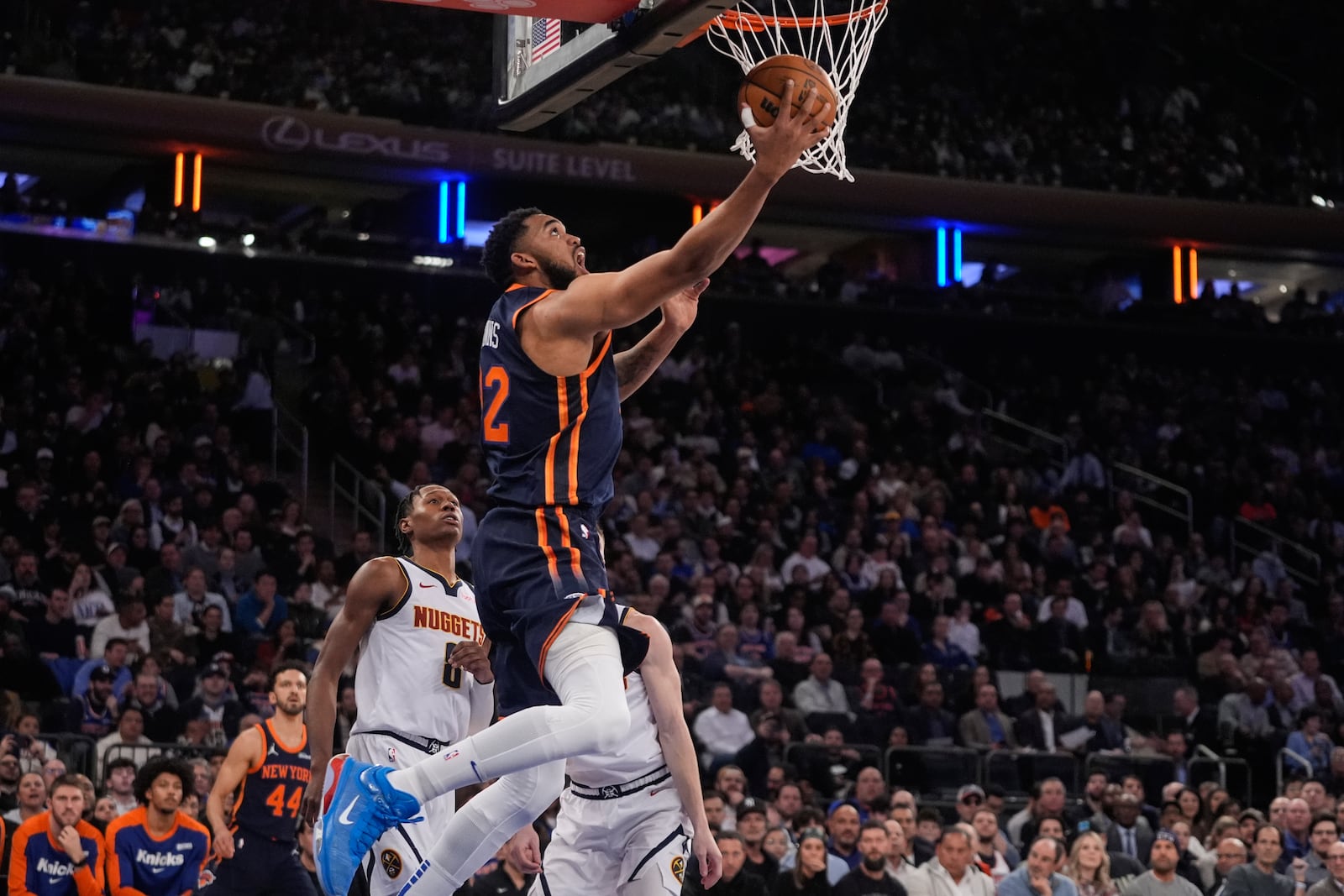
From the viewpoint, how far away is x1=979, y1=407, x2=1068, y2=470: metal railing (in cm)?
2467

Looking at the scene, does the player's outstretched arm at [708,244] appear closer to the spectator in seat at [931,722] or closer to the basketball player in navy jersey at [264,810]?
the basketball player in navy jersey at [264,810]

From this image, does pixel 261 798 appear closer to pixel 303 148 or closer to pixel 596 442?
pixel 596 442

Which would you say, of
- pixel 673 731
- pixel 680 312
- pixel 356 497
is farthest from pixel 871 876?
pixel 356 497

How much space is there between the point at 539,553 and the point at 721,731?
9.19m

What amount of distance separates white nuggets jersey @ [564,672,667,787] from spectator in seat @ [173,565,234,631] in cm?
878

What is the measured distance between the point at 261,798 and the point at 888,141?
60.3 ft

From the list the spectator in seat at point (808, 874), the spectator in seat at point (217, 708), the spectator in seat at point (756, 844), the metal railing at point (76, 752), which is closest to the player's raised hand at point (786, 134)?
the spectator in seat at point (808, 874)

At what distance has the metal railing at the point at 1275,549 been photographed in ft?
76.6

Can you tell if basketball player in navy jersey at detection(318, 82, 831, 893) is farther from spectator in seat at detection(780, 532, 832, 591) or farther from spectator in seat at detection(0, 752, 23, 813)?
spectator in seat at detection(780, 532, 832, 591)

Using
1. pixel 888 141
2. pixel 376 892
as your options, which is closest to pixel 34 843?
pixel 376 892

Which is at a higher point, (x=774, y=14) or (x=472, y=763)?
(x=774, y=14)

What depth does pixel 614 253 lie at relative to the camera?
2600 cm

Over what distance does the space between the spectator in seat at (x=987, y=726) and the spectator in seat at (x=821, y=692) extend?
104cm

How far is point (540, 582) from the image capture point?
5.68 metres
